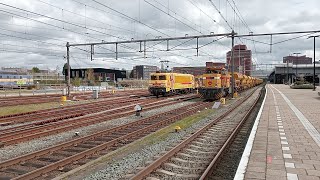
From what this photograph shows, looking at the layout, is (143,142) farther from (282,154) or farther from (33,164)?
(282,154)

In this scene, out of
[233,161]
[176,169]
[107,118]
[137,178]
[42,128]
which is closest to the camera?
[137,178]

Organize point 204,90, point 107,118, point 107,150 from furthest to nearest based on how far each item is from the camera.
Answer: point 204,90 < point 107,118 < point 107,150

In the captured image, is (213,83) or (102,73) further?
(102,73)

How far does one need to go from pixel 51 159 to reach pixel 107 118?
9.00m

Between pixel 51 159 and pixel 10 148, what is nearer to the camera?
pixel 51 159

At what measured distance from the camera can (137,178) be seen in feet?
22.7

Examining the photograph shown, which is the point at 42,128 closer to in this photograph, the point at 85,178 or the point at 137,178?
the point at 85,178

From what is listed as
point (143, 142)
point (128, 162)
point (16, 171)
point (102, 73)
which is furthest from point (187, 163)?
point (102, 73)

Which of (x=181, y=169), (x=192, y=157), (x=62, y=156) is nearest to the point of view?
(x=181, y=169)

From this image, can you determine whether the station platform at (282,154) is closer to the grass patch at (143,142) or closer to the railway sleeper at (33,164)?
the grass patch at (143,142)

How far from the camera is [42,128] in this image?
14.5 m

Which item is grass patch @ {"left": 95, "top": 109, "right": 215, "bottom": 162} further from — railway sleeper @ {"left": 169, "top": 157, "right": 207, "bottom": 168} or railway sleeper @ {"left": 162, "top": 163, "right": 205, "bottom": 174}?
railway sleeper @ {"left": 162, "top": 163, "right": 205, "bottom": 174}

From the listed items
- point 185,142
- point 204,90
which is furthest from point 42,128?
point 204,90

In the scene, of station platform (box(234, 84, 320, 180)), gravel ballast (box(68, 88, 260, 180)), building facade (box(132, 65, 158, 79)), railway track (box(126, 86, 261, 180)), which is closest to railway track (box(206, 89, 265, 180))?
railway track (box(126, 86, 261, 180))
